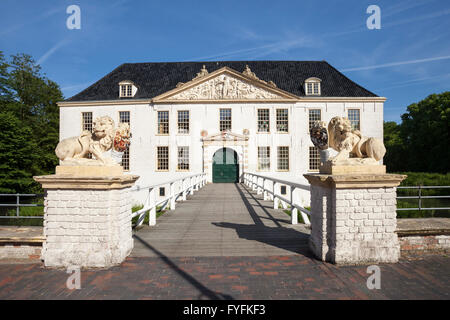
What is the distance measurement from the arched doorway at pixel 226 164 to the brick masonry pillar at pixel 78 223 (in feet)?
65.6

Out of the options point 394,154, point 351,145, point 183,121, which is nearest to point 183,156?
point 183,121

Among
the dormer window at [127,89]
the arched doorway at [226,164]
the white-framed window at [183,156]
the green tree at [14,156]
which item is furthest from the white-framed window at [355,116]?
the green tree at [14,156]

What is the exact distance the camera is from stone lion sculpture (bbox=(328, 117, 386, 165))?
439 centimetres

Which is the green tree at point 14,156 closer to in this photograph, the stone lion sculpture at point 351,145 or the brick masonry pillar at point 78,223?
the brick masonry pillar at point 78,223

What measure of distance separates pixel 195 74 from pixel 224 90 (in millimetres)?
5200

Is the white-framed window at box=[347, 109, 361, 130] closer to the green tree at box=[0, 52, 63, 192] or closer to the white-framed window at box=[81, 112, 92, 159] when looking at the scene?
the white-framed window at box=[81, 112, 92, 159]

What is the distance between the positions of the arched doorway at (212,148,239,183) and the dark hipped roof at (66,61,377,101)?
8.24 meters

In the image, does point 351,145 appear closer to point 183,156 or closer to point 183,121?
point 183,156

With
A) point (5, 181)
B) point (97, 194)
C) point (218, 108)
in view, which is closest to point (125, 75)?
point (218, 108)

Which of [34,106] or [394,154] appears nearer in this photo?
[34,106]

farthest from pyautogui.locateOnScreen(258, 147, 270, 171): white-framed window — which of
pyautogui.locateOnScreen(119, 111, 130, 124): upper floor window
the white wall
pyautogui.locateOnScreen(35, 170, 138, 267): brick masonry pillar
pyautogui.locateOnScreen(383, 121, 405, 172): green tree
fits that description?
pyautogui.locateOnScreen(383, 121, 405, 172): green tree

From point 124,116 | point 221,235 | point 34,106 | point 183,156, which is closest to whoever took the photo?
point 221,235

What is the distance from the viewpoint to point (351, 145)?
4547 millimetres
